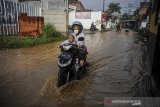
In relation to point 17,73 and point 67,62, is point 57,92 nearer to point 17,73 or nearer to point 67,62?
point 67,62

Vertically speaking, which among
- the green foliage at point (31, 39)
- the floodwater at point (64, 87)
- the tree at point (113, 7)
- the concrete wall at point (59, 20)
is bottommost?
the floodwater at point (64, 87)

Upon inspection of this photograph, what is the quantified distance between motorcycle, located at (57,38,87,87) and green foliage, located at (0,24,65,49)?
27.5ft

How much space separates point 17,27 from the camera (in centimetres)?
2041

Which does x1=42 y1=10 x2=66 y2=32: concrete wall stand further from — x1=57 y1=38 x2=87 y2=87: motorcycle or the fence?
x1=57 y1=38 x2=87 y2=87: motorcycle

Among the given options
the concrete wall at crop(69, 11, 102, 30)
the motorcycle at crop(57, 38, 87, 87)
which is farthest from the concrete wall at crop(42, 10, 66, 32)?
the concrete wall at crop(69, 11, 102, 30)

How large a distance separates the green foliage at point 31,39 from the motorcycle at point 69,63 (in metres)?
8.37

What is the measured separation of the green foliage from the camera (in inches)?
591

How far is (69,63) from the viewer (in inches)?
266

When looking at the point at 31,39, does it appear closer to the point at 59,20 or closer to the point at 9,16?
the point at 9,16

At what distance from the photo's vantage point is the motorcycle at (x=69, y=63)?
6762 mm

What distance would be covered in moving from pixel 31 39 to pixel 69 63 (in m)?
11.3

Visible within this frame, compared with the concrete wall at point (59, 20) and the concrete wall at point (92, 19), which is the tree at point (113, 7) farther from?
the concrete wall at point (59, 20)

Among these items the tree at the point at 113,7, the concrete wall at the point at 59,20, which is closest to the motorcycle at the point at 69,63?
the concrete wall at the point at 59,20

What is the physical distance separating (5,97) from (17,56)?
6325mm
